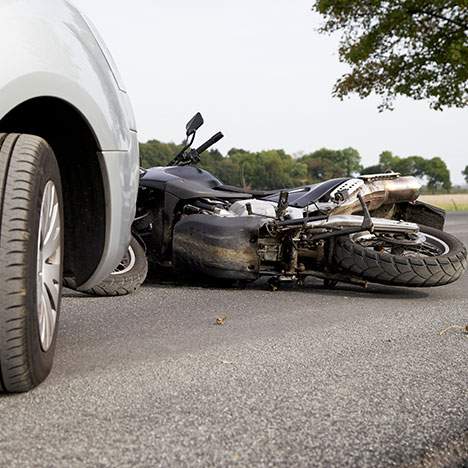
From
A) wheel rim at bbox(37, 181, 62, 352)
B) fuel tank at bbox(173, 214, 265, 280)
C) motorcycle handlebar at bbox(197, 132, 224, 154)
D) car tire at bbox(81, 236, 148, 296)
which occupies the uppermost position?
motorcycle handlebar at bbox(197, 132, 224, 154)

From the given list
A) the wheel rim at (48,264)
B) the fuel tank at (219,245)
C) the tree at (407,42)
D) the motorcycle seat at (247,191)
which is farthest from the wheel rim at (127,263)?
the tree at (407,42)

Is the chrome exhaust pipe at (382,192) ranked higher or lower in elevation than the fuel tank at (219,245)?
higher

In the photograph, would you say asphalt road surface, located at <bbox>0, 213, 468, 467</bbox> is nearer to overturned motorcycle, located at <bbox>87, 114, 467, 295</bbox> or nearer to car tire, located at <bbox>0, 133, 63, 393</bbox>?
car tire, located at <bbox>0, 133, 63, 393</bbox>

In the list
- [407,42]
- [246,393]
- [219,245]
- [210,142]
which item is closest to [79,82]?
[246,393]

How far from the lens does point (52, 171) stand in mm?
2738

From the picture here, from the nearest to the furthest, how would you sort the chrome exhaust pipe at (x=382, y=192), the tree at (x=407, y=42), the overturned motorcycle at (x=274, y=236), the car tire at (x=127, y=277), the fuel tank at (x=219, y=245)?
the car tire at (x=127, y=277)
the overturned motorcycle at (x=274, y=236)
the fuel tank at (x=219, y=245)
the chrome exhaust pipe at (x=382, y=192)
the tree at (x=407, y=42)

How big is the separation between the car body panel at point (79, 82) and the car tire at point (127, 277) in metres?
1.93

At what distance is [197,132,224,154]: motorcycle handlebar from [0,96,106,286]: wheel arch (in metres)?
3.09

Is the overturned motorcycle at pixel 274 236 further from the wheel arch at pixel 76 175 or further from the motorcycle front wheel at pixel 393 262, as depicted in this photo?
the wheel arch at pixel 76 175

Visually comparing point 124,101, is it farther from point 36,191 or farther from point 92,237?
point 36,191

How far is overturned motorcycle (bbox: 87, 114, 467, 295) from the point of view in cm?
535

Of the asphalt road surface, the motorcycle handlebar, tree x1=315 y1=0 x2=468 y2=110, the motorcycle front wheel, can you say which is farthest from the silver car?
tree x1=315 y1=0 x2=468 y2=110

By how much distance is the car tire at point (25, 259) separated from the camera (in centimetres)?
238

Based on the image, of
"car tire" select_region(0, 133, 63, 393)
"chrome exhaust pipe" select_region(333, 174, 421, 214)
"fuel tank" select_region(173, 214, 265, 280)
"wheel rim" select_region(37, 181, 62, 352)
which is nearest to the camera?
"car tire" select_region(0, 133, 63, 393)
